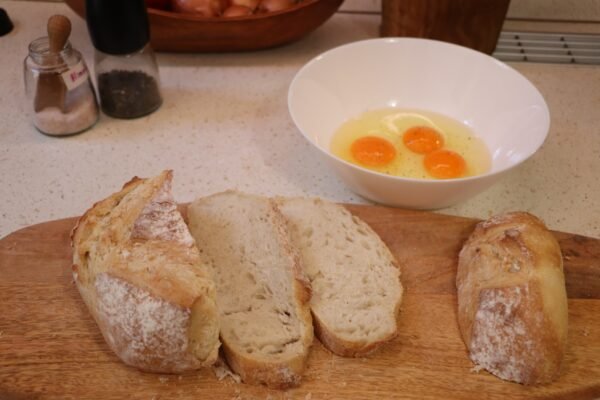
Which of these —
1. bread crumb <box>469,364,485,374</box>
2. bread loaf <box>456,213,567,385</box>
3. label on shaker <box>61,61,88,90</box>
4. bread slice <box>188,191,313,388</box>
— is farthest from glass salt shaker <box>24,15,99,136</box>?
bread crumb <box>469,364,485,374</box>

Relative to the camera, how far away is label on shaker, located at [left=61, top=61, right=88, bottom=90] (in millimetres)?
1874

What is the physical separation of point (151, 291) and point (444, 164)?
40.3 inches

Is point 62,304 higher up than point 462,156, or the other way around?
point 462,156

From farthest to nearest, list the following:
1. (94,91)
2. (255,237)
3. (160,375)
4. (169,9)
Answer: (169,9) < (94,91) < (255,237) < (160,375)

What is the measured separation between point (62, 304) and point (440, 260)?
0.99 meters

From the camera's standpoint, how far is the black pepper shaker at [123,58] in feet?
5.92

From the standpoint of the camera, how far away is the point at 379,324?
1370 mm

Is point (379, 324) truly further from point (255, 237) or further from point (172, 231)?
point (172, 231)

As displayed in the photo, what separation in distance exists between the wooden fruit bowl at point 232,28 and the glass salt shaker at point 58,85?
Result: 414 mm

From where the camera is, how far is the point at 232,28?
225 centimetres

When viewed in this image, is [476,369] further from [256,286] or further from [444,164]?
[444,164]

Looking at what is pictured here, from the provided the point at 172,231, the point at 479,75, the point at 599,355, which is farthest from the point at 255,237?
the point at 479,75

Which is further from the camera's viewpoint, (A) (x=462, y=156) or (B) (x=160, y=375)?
(A) (x=462, y=156)

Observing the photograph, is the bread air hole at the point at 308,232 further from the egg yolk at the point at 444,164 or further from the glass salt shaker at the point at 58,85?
the glass salt shaker at the point at 58,85
